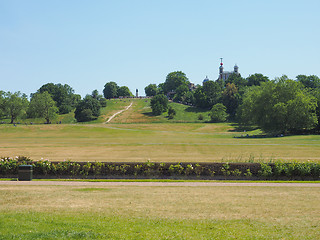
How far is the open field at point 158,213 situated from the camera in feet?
27.8

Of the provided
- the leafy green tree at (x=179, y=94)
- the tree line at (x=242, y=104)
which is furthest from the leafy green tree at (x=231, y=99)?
the leafy green tree at (x=179, y=94)

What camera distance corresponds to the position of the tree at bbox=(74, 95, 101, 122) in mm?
129938

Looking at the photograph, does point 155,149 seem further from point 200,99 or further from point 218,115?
point 200,99

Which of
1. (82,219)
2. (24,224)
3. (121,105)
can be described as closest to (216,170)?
(82,219)

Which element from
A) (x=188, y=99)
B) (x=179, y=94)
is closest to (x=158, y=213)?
(x=188, y=99)

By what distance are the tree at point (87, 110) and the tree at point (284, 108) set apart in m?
70.0

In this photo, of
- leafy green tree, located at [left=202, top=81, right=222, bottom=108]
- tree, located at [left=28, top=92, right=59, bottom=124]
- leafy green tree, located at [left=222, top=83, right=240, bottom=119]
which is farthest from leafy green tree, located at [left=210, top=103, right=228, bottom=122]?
tree, located at [left=28, top=92, right=59, bottom=124]

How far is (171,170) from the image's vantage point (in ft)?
62.8

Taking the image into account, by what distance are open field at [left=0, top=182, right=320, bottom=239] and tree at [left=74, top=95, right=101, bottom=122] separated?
117m

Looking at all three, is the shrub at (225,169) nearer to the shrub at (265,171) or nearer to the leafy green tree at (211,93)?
the shrub at (265,171)

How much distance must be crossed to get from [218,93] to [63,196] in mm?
149655

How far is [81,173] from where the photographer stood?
64.5 feet

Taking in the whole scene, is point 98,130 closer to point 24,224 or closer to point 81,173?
point 81,173

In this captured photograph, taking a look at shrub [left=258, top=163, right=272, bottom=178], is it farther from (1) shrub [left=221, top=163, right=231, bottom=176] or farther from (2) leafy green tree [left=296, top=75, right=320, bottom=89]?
(2) leafy green tree [left=296, top=75, right=320, bottom=89]
